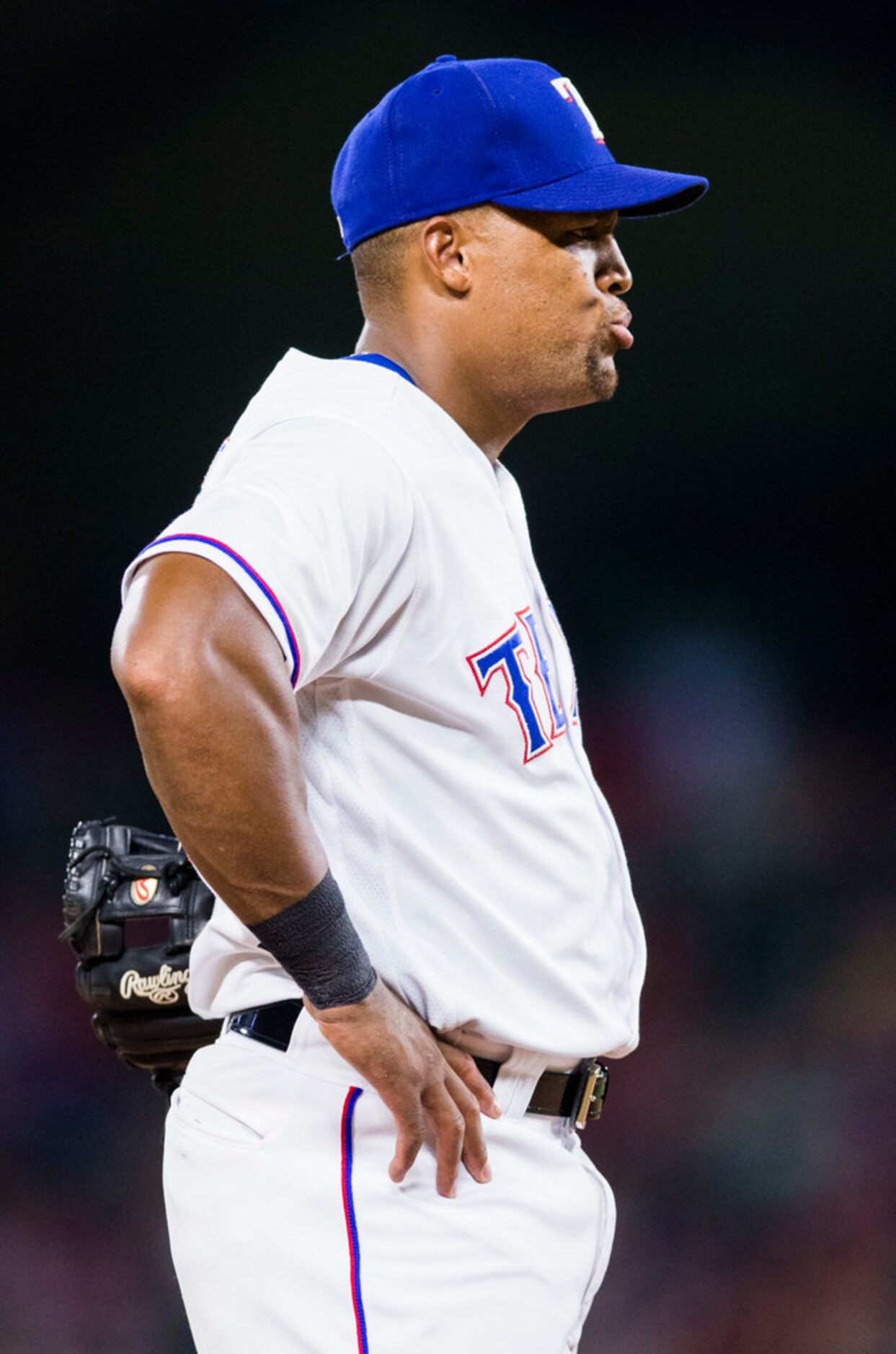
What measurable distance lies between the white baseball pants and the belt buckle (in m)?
0.09

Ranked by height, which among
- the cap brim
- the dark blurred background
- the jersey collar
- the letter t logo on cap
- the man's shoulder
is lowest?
the dark blurred background

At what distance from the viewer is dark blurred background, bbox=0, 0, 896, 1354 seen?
353 centimetres

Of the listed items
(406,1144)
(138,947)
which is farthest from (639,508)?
(406,1144)

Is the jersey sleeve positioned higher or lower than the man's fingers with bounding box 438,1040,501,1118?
higher

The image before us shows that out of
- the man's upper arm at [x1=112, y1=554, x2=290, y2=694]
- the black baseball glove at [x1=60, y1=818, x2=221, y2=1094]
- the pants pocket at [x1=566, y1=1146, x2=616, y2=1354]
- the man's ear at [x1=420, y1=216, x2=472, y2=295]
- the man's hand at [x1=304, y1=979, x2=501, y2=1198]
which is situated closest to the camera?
the man's upper arm at [x1=112, y1=554, x2=290, y2=694]

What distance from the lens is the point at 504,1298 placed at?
1247 mm

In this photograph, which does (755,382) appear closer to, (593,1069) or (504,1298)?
(593,1069)

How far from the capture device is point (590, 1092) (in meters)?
1.41

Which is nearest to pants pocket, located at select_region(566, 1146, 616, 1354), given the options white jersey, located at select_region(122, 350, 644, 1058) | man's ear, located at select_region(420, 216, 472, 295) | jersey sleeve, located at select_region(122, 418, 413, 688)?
white jersey, located at select_region(122, 350, 644, 1058)

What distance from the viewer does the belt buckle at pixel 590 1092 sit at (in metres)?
1.40

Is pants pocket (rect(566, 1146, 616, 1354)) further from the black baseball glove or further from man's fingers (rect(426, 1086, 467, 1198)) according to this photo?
the black baseball glove

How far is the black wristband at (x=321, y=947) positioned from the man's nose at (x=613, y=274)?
0.73 metres

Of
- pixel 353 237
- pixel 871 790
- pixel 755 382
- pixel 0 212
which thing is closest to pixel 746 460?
pixel 755 382

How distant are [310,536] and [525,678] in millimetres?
309
